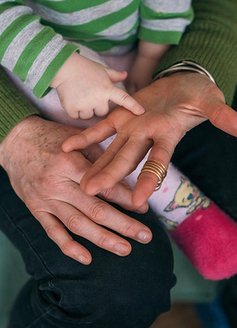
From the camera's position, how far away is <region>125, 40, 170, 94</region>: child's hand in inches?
33.2

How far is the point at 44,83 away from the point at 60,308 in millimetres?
390

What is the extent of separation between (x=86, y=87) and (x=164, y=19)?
0.27 meters

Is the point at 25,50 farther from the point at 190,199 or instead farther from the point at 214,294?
the point at 214,294

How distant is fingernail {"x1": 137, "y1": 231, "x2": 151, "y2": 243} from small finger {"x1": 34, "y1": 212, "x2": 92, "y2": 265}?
0.09 meters

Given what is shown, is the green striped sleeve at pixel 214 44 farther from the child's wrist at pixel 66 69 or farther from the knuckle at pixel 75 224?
the knuckle at pixel 75 224

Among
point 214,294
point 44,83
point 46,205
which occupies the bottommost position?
point 214,294

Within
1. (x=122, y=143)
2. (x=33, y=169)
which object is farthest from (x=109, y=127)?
(x=33, y=169)

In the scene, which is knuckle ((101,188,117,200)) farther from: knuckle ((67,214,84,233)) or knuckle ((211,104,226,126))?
knuckle ((211,104,226,126))

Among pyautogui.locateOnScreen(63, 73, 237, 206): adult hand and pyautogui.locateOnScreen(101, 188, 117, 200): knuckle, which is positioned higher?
pyautogui.locateOnScreen(63, 73, 237, 206): adult hand

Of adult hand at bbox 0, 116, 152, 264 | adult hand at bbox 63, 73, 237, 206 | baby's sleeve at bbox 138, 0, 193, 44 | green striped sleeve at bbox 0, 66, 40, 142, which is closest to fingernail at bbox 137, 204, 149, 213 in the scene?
adult hand at bbox 0, 116, 152, 264

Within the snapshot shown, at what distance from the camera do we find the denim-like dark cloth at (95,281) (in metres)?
0.64

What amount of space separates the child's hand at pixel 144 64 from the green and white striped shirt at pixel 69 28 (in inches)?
1.0

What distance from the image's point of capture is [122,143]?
63cm

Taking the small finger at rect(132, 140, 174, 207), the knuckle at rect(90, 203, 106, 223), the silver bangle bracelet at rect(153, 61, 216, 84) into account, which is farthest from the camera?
the silver bangle bracelet at rect(153, 61, 216, 84)
